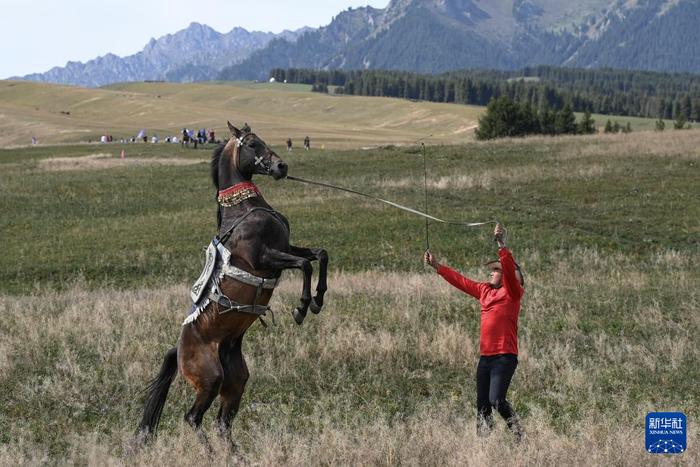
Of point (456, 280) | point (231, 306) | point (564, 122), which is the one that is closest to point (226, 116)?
point (564, 122)

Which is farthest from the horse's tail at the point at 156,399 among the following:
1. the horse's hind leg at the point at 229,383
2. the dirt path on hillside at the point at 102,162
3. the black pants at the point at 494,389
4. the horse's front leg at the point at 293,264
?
the dirt path on hillside at the point at 102,162

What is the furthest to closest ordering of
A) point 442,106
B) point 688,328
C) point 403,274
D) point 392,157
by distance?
point 442,106 < point 392,157 < point 403,274 < point 688,328

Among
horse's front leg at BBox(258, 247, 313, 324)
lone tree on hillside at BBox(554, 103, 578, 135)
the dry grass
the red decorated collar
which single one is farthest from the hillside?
horse's front leg at BBox(258, 247, 313, 324)

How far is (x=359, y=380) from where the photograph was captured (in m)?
11.6

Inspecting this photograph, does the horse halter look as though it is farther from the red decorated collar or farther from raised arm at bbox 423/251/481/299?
raised arm at bbox 423/251/481/299

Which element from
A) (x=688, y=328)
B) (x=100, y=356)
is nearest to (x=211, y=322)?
(x=100, y=356)

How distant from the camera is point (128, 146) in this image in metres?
69.9

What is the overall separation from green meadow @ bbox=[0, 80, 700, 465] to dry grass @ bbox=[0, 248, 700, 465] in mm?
41

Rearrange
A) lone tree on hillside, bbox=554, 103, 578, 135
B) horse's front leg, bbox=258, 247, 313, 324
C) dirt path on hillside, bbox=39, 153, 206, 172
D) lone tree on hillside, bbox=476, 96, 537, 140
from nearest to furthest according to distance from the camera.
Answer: horse's front leg, bbox=258, 247, 313, 324, dirt path on hillside, bbox=39, 153, 206, 172, lone tree on hillside, bbox=476, 96, 537, 140, lone tree on hillside, bbox=554, 103, 578, 135

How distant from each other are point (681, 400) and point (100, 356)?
8.49 m

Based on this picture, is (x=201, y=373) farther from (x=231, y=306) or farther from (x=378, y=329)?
(x=378, y=329)

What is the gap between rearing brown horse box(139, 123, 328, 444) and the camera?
8.12 metres

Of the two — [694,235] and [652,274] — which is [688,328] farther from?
[694,235]

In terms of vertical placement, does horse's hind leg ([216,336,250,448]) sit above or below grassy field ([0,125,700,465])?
above
